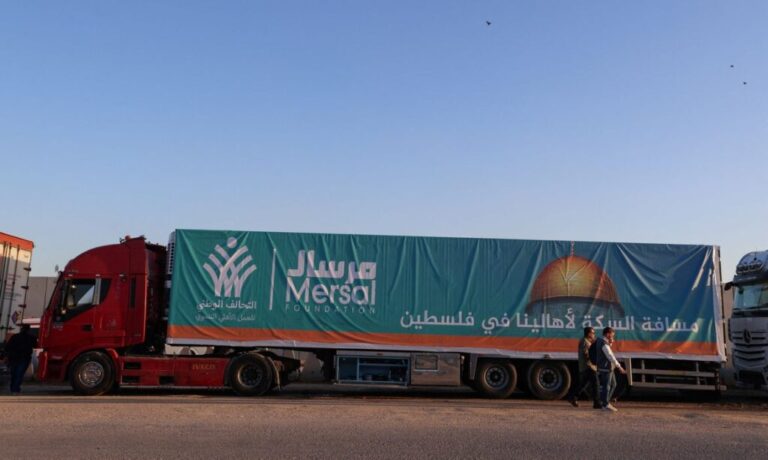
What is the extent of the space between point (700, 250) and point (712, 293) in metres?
0.98

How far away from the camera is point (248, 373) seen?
1414 cm

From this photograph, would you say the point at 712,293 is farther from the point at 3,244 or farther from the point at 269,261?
the point at 3,244

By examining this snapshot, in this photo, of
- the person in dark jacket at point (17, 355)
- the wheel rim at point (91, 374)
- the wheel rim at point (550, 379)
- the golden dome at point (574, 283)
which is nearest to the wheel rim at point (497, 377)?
the wheel rim at point (550, 379)

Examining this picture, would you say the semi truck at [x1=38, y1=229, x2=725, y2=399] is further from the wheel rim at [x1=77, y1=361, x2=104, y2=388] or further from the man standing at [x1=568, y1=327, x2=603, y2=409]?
the man standing at [x1=568, y1=327, x2=603, y2=409]

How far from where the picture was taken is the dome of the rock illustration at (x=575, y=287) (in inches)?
559

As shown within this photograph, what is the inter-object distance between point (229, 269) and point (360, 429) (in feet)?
21.1

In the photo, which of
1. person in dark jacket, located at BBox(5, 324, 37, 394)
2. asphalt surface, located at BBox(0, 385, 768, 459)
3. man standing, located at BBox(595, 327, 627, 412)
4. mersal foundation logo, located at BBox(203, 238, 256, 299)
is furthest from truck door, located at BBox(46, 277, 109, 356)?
man standing, located at BBox(595, 327, 627, 412)

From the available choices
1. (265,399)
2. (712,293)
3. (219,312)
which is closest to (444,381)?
(265,399)

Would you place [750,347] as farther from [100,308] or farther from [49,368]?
[49,368]

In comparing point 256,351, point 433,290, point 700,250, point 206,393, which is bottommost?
point 206,393

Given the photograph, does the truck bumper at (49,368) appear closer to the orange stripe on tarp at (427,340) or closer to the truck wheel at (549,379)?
the orange stripe on tarp at (427,340)

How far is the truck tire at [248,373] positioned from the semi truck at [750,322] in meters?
10.8

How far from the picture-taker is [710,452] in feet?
25.6

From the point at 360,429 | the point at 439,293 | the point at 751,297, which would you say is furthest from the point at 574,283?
the point at 360,429
